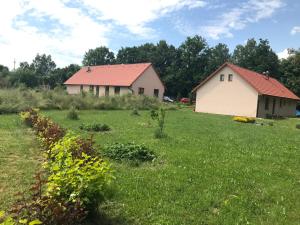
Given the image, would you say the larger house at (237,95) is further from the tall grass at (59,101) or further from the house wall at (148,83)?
the house wall at (148,83)

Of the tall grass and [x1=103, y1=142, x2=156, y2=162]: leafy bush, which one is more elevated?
the tall grass

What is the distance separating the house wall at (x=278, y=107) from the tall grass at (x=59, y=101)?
1052 cm

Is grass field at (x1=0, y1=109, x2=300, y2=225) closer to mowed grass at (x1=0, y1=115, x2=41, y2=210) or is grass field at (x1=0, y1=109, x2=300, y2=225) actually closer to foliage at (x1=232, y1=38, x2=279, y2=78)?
mowed grass at (x1=0, y1=115, x2=41, y2=210)

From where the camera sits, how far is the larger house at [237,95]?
115ft

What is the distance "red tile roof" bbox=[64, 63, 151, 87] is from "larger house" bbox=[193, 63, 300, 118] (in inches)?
468

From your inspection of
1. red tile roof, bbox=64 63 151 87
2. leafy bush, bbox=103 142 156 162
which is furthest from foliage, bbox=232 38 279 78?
leafy bush, bbox=103 142 156 162

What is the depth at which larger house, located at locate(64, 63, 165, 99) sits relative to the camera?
157 ft

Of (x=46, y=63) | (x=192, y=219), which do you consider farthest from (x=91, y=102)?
(x=46, y=63)

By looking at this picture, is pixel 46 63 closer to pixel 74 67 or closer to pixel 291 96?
pixel 74 67

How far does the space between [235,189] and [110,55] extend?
85762 mm

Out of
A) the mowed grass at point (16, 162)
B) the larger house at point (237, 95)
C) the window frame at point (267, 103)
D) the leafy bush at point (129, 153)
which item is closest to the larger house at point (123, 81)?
the larger house at point (237, 95)

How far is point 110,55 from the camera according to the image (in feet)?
298

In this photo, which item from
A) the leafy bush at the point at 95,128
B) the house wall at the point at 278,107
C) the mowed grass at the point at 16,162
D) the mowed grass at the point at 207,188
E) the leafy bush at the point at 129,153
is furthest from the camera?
the house wall at the point at 278,107

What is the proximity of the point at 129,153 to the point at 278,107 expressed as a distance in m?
34.0
